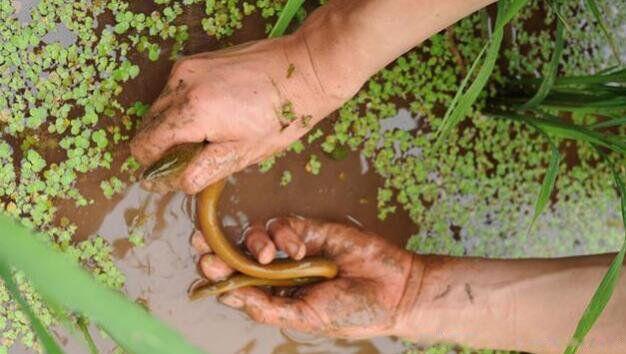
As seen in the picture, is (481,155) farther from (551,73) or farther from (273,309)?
(273,309)

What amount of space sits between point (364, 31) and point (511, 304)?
863mm

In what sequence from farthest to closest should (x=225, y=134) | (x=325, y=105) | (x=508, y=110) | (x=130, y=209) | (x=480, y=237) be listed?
(x=480, y=237) < (x=508, y=110) < (x=130, y=209) < (x=325, y=105) < (x=225, y=134)

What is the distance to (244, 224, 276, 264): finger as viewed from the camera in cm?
190

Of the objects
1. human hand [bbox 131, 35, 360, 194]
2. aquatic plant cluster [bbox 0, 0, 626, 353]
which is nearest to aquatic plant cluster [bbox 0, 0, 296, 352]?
aquatic plant cluster [bbox 0, 0, 626, 353]

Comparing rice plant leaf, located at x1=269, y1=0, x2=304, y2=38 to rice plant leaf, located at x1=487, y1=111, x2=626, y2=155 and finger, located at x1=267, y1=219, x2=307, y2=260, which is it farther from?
rice plant leaf, located at x1=487, y1=111, x2=626, y2=155

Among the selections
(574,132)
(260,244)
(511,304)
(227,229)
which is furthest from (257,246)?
(574,132)

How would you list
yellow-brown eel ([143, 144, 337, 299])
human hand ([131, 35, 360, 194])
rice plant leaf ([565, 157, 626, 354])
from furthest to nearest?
yellow-brown eel ([143, 144, 337, 299]) → human hand ([131, 35, 360, 194]) → rice plant leaf ([565, 157, 626, 354])

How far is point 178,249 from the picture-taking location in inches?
77.0

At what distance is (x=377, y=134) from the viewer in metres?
2.12

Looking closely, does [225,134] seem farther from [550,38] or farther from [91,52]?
[550,38]

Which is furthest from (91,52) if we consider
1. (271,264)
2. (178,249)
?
(271,264)

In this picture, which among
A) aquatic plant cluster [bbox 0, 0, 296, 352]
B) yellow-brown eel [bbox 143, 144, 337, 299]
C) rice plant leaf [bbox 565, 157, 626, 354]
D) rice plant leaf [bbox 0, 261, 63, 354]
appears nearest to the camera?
rice plant leaf [bbox 0, 261, 63, 354]

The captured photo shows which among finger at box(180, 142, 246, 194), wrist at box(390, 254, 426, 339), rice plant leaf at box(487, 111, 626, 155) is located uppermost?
rice plant leaf at box(487, 111, 626, 155)

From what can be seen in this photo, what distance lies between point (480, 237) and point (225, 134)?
0.98 meters
